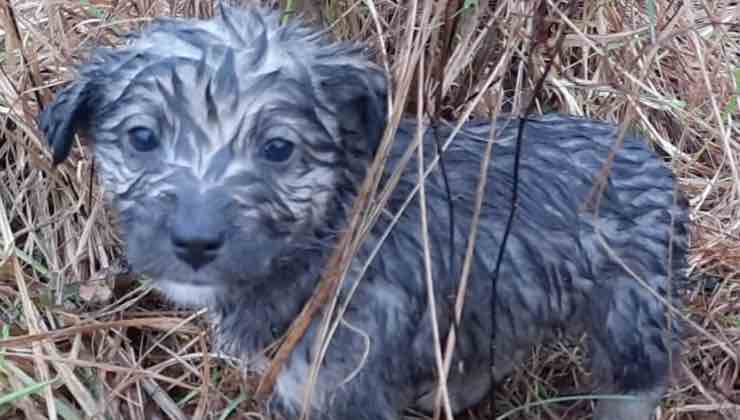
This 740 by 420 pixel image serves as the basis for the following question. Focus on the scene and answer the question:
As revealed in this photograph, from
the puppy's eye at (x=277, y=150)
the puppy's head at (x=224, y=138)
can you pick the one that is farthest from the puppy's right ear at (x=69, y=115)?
the puppy's eye at (x=277, y=150)

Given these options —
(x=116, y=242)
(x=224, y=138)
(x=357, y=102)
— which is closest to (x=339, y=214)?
(x=357, y=102)

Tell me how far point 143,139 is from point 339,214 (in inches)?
20.3

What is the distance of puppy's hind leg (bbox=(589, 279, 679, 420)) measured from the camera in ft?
11.5

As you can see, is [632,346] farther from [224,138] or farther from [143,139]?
[143,139]

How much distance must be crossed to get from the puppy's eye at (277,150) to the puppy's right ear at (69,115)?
1.82ft

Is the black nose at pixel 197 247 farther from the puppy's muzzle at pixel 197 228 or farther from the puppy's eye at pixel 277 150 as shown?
the puppy's eye at pixel 277 150

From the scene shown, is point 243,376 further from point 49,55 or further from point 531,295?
point 49,55

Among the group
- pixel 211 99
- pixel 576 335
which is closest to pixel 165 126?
pixel 211 99

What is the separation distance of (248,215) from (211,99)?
0.94 feet

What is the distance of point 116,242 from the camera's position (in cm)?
434

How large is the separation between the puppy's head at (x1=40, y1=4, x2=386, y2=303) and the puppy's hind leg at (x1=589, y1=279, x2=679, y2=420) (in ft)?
3.16

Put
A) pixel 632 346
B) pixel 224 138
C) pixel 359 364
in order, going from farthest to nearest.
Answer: pixel 632 346 < pixel 359 364 < pixel 224 138

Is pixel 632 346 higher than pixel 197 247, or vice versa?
pixel 197 247

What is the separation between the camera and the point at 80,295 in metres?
4.19
